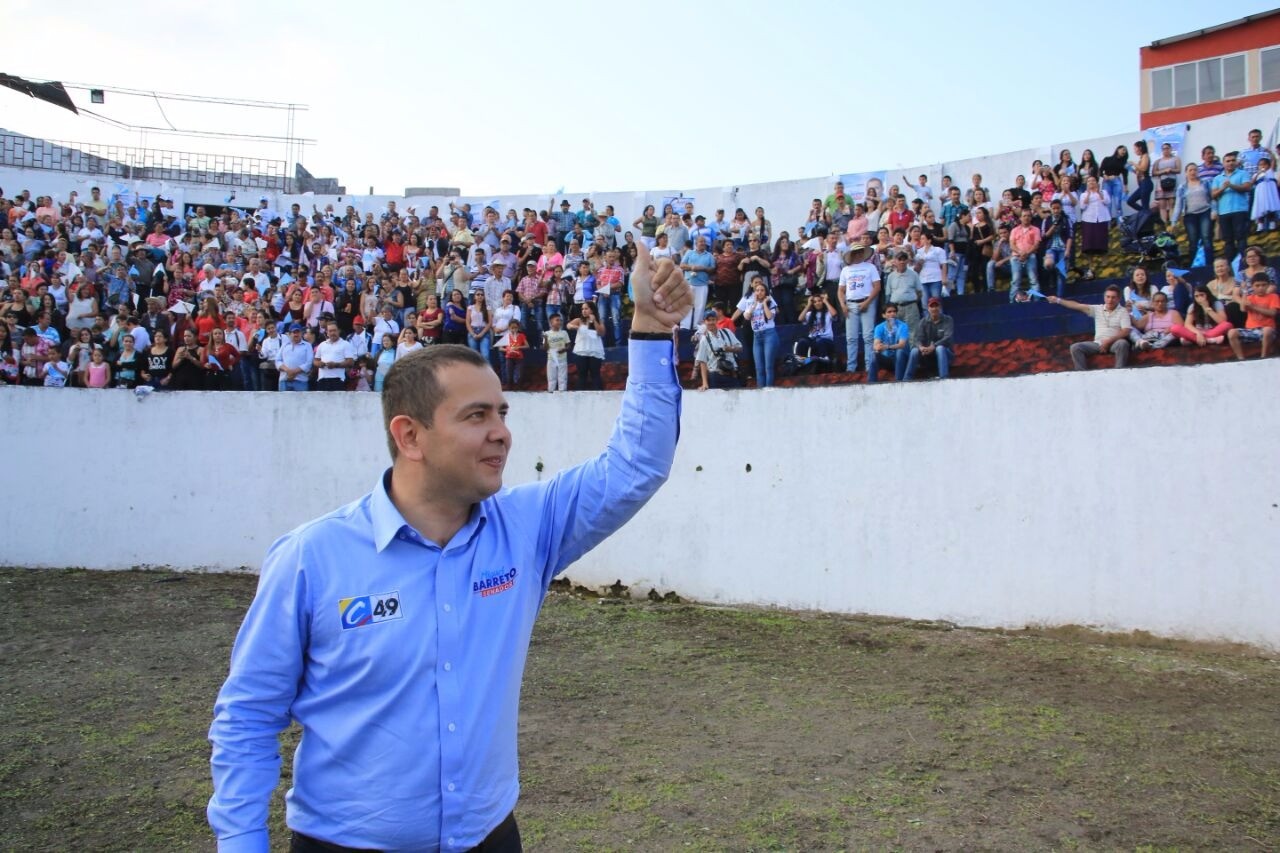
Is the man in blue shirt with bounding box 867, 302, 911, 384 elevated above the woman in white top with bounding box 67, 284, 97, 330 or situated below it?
below

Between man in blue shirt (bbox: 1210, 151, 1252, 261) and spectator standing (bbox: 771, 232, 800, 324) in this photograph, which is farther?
spectator standing (bbox: 771, 232, 800, 324)

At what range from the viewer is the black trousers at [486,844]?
7.56 feet

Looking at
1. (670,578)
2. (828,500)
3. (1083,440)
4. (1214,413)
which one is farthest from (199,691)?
(1214,413)

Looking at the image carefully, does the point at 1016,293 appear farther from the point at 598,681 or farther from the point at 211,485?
the point at 211,485

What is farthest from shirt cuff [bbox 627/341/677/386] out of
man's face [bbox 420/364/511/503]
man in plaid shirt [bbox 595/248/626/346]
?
man in plaid shirt [bbox 595/248/626/346]

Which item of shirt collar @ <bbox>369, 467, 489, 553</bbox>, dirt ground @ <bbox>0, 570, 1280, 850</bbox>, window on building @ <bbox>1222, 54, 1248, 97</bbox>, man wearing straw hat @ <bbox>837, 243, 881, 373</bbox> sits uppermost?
window on building @ <bbox>1222, 54, 1248, 97</bbox>

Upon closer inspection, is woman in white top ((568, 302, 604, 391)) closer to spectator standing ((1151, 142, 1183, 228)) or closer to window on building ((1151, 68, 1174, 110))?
spectator standing ((1151, 142, 1183, 228))

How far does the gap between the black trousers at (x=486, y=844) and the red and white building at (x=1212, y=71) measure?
3075cm

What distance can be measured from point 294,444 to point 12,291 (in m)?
6.85

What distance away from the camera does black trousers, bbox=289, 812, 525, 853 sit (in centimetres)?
230

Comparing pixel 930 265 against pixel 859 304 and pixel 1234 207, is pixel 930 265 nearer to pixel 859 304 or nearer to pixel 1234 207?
pixel 859 304

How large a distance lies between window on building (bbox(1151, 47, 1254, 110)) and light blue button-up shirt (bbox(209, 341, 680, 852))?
32.0 metres

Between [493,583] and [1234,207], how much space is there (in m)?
13.7

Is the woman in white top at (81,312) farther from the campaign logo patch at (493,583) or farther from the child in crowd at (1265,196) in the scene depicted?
the child in crowd at (1265,196)
